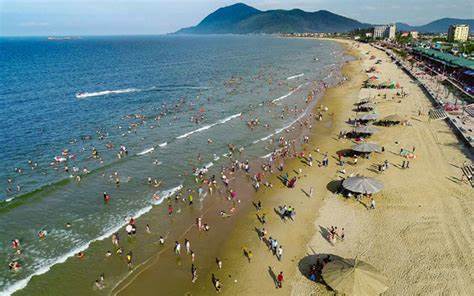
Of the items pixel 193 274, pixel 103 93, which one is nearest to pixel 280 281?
pixel 193 274

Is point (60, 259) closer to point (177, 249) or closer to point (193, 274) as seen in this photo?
point (177, 249)

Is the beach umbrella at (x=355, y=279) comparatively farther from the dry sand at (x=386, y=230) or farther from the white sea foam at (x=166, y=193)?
the white sea foam at (x=166, y=193)

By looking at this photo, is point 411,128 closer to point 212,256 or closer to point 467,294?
point 467,294

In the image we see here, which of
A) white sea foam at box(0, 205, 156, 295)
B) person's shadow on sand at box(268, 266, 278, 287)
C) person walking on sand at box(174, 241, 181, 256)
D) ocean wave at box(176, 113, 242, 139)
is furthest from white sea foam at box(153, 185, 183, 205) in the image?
ocean wave at box(176, 113, 242, 139)

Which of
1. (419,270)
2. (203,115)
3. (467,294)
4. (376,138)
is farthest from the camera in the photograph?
(203,115)

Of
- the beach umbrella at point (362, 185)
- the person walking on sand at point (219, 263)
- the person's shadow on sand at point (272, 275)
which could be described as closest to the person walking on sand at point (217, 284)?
the person walking on sand at point (219, 263)

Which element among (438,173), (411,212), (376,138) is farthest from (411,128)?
(411,212)
